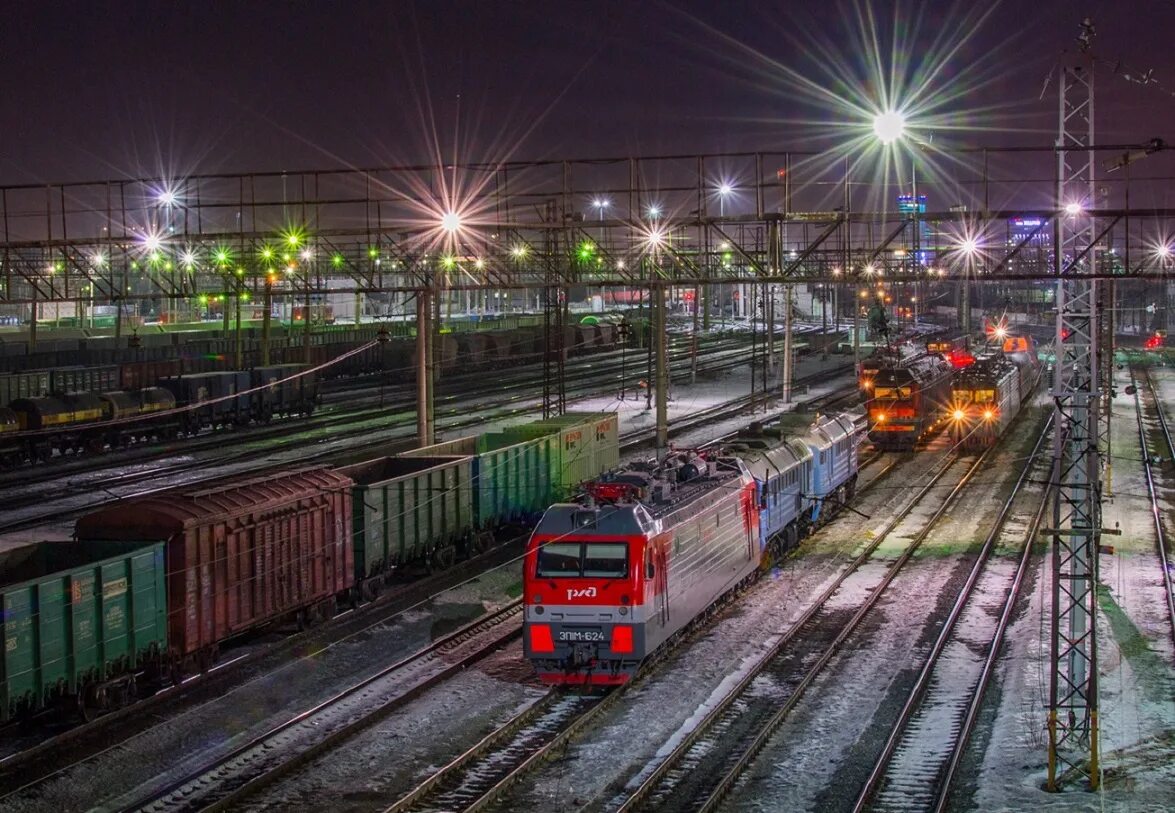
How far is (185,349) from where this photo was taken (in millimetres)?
73812

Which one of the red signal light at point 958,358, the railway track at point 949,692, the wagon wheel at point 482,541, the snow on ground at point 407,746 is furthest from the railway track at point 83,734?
the red signal light at point 958,358

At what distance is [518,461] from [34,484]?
17.2m

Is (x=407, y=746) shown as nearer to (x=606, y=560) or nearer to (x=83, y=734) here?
(x=606, y=560)

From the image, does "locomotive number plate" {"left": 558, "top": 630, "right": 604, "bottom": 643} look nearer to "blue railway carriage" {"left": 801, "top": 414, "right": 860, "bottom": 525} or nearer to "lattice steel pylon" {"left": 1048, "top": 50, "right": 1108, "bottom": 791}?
"lattice steel pylon" {"left": 1048, "top": 50, "right": 1108, "bottom": 791}

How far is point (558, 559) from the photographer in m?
18.1

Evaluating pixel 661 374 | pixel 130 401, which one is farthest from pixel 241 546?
pixel 130 401

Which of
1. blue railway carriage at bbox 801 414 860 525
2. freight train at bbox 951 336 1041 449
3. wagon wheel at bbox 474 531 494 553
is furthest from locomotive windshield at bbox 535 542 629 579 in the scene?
freight train at bbox 951 336 1041 449

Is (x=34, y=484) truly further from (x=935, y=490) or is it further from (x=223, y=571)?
(x=935, y=490)

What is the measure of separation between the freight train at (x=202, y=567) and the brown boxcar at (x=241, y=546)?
0.08 ft

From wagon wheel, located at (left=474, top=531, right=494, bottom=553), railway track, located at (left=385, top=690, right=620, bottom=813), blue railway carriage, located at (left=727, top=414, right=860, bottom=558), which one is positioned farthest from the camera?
wagon wheel, located at (left=474, top=531, right=494, bottom=553)

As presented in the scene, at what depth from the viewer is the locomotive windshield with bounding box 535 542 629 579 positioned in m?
17.9

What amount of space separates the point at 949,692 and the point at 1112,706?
2.21 metres

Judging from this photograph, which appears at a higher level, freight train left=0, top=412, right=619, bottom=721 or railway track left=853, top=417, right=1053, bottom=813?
freight train left=0, top=412, right=619, bottom=721

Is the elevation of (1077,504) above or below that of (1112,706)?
above
